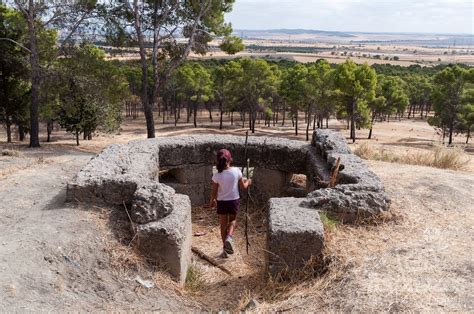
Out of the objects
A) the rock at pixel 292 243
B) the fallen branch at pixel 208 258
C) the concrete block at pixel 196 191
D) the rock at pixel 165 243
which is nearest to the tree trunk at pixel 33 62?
the concrete block at pixel 196 191

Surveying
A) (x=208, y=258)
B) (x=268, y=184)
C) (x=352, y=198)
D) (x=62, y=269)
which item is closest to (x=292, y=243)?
(x=352, y=198)

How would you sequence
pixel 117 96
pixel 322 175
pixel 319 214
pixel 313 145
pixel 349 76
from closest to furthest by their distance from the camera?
1. pixel 319 214
2. pixel 322 175
3. pixel 313 145
4. pixel 117 96
5. pixel 349 76

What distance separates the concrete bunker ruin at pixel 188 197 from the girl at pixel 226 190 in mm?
536

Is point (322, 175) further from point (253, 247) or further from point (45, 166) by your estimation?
point (45, 166)

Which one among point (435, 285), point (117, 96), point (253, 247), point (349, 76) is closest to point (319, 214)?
point (435, 285)

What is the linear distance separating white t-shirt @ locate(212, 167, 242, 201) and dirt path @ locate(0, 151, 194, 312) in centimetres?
198

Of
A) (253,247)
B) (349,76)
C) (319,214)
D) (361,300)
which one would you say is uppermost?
(349,76)

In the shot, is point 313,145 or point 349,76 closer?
point 313,145

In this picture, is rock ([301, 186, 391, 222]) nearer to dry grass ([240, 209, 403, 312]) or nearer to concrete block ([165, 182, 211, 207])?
dry grass ([240, 209, 403, 312])

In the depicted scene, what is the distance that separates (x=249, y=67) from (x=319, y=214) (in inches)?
1630

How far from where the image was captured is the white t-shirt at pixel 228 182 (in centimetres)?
705

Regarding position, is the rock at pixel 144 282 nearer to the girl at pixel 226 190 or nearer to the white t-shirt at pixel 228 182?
the girl at pixel 226 190

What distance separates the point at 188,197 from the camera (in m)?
6.88

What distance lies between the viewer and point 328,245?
5.60m
